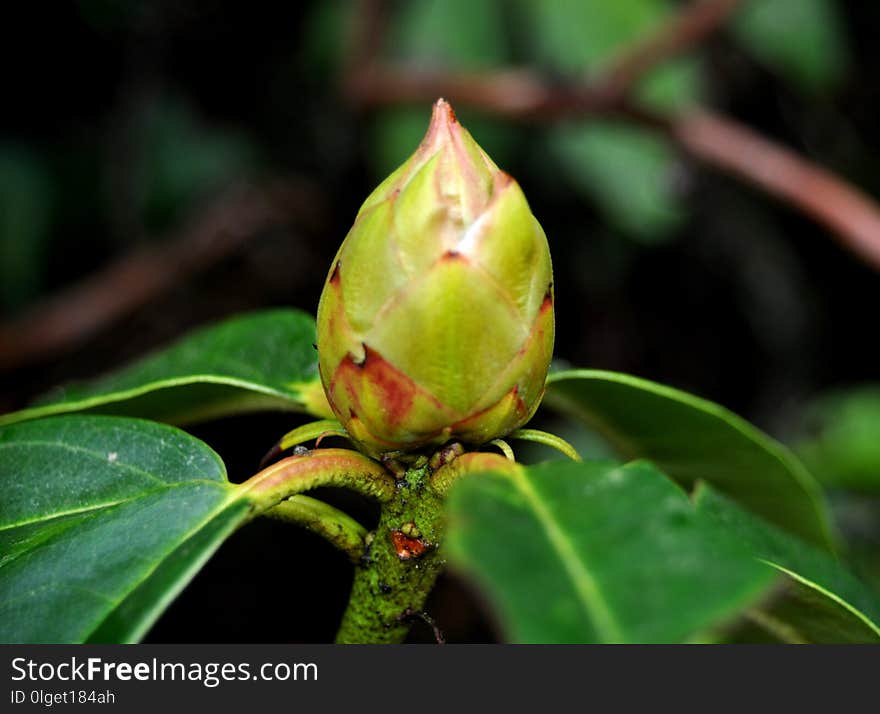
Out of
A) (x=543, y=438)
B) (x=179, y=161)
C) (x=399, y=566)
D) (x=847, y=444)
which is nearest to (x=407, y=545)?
(x=399, y=566)

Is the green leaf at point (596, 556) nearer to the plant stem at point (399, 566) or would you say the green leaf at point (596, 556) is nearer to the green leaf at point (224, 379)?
the plant stem at point (399, 566)

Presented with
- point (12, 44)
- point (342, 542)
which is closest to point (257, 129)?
point (12, 44)

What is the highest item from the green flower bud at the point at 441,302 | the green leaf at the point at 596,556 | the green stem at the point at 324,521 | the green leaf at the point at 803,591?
the green flower bud at the point at 441,302

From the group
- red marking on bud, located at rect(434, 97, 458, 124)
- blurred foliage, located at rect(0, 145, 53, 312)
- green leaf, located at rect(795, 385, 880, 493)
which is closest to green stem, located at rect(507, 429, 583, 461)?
red marking on bud, located at rect(434, 97, 458, 124)

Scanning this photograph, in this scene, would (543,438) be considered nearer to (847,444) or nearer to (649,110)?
(649,110)

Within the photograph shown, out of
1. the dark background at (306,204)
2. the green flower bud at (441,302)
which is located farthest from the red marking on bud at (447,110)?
the dark background at (306,204)

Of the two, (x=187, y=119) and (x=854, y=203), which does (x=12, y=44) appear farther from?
(x=854, y=203)
